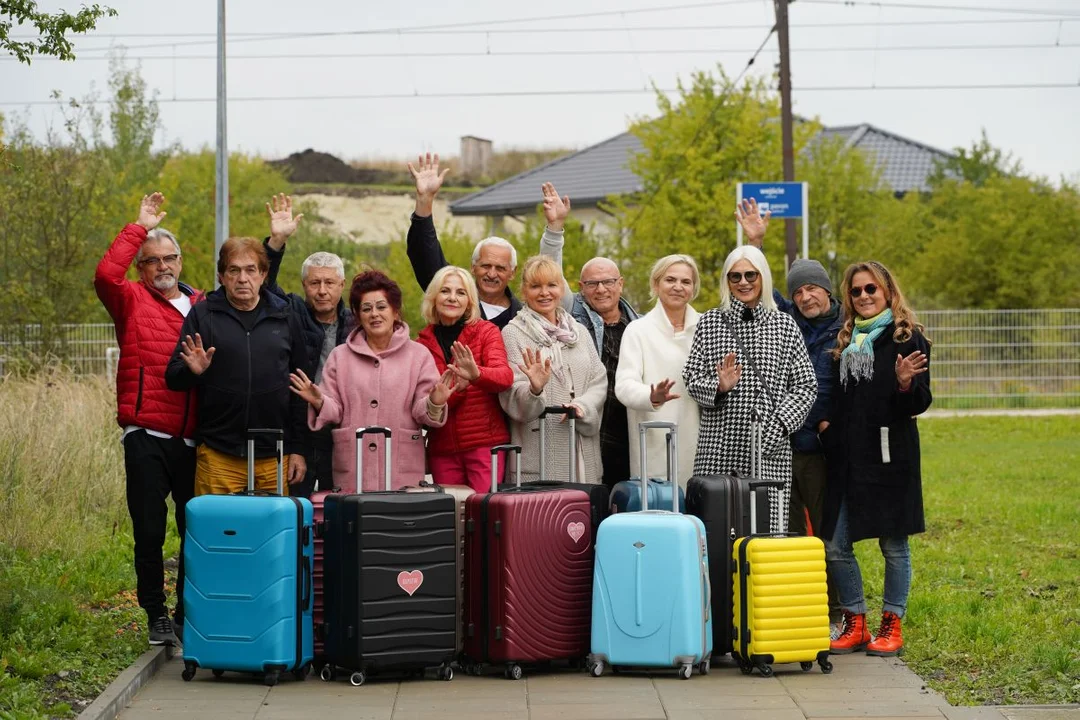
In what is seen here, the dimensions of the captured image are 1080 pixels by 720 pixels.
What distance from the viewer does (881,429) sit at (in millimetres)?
7957

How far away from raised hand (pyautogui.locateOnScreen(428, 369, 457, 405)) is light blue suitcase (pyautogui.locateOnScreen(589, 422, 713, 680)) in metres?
1.01

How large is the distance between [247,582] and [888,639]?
3460 millimetres

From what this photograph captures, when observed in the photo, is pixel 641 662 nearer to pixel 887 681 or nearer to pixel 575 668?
pixel 575 668

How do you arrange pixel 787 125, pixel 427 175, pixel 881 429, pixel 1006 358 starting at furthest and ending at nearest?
pixel 1006 358 < pixel 787 125 < pixel 427 175 < pixel 881 429

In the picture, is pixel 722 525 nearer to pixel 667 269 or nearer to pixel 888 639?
pixel 888 639

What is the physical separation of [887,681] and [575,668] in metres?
1.58

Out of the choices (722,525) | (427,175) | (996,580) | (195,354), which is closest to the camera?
(195,354)

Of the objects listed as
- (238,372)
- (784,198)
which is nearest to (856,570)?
(238,372)

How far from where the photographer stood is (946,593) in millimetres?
9539

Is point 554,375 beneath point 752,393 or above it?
above

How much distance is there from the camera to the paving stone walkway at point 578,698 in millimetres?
6535

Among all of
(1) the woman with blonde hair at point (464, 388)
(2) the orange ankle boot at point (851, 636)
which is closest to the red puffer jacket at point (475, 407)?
(1) the woman with blonde hair at point (464, 388)

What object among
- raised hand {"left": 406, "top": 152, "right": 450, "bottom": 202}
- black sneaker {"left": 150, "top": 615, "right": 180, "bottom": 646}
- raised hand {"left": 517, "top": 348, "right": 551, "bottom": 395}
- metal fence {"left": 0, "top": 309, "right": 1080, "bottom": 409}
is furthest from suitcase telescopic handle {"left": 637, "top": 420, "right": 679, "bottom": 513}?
metal fence {"left": 0, "top": 309, "right": 1080, "bottom": 409}

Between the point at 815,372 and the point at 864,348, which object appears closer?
the point at 864,348
